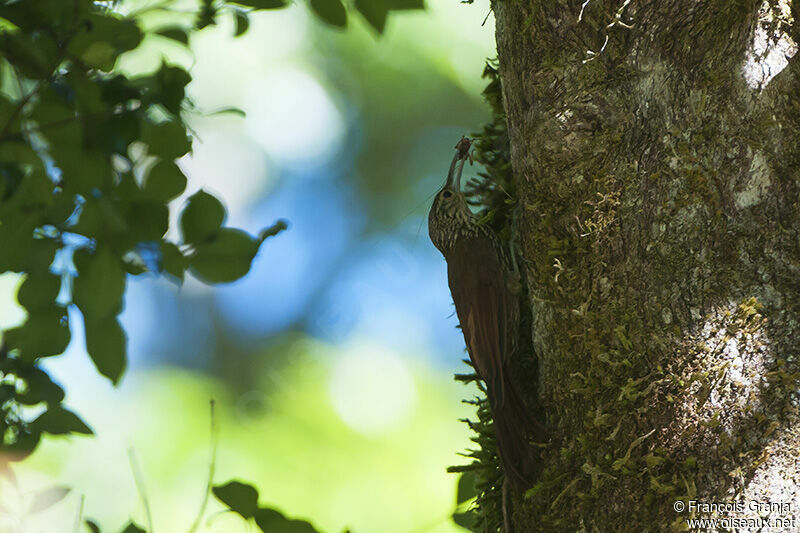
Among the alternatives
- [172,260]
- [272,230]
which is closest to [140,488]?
[172,260]

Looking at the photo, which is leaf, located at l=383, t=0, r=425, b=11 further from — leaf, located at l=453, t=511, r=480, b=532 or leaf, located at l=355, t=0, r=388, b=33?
leaf, located at l=453, t=511, r=480, b=532

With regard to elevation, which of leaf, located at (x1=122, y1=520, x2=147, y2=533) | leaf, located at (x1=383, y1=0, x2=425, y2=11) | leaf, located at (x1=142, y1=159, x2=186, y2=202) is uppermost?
leaf, located at (x1=383, y1=0, x2=425, y2=11)

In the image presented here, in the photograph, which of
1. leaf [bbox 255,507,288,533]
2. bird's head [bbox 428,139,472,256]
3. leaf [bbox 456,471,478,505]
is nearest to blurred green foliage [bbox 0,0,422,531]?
leaf [bbox 255,507,288,533]

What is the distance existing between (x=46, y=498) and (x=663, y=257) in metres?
1.42

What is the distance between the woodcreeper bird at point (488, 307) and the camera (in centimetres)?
197

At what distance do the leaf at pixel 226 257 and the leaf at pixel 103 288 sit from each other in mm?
134

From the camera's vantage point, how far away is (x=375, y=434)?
23.2 ft

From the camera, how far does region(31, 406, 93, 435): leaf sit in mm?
1342

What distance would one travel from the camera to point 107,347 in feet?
3.65

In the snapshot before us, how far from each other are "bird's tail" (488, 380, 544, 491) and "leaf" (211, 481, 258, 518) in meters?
0.83

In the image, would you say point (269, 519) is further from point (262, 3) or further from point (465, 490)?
point (262, 3)

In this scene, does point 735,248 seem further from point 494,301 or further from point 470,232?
point 470,232

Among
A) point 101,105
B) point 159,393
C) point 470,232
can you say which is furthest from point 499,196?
point 159,393

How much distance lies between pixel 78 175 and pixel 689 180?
4.40ft
